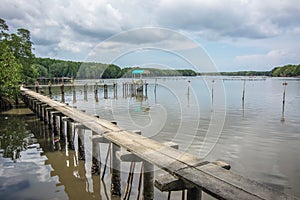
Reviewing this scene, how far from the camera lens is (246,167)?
7.47 meters

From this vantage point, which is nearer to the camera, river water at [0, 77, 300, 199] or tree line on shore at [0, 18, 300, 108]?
river water at [0, 77, 300, 199]

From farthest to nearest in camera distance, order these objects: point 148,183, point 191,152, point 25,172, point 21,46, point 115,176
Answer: point 21,46
point 191,152
point 25,172
point 115,176
point 148,183

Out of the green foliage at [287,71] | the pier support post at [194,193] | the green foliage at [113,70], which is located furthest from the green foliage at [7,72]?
the green foliage at [287,71]

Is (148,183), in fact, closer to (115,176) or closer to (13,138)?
(115,176)

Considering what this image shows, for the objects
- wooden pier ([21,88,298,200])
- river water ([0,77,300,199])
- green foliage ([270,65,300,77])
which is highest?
green foliage ([270,65,300,77])

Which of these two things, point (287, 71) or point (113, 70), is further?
point (287, 71)

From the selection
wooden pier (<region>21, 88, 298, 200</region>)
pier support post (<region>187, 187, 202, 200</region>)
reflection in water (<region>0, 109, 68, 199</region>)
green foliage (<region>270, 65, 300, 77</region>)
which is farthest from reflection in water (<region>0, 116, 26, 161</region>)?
green foliage (<region>270, 65, 300, 77</region>)

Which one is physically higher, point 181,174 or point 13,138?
point 181,174

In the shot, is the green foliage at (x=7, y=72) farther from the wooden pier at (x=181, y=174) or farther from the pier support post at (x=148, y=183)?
the pier support post at (x=148, y=183)

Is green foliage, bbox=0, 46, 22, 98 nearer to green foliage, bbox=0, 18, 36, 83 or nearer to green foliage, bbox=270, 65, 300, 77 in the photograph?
green foliage, bbox=0, 18, 36, 83

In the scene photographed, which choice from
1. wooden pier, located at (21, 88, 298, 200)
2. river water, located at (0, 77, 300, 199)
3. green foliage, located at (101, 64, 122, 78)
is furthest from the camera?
green foliage, located at (101, 64, 122, 78)

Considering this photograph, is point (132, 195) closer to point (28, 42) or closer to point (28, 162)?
point (28, 162)

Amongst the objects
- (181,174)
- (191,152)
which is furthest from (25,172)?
(191,152)

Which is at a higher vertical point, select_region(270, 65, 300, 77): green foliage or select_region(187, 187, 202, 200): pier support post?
select_region(270, 65, 300, 77): green foliage
